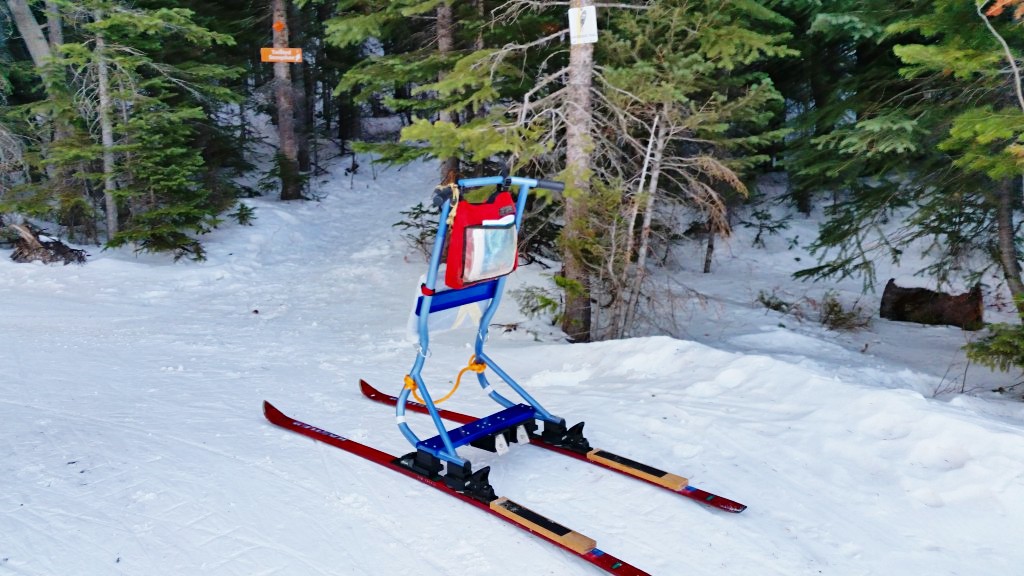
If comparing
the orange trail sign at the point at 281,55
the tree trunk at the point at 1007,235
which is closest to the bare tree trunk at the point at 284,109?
the orange trail sign at the point at 281,55

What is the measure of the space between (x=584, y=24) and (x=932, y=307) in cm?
816

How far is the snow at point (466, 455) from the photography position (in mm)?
3207

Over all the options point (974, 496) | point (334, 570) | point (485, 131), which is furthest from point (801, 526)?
point (485, 131)

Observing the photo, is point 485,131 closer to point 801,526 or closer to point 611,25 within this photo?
point 611,25

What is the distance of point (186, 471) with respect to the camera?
3.96 m

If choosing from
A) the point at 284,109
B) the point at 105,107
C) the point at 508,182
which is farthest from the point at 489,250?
the point at 284,109

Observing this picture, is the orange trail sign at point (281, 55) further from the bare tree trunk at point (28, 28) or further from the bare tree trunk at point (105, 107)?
the bare tree trunk at point (28, 28)

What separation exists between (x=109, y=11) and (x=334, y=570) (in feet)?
39.1

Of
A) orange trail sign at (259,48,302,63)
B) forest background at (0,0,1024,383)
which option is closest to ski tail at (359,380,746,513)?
forest background at (0,0,1024,383)

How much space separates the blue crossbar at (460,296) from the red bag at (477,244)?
25 cm

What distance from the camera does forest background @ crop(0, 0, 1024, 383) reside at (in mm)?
6629

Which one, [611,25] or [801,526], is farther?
[611,25]

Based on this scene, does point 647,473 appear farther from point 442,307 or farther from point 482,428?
point 442,307

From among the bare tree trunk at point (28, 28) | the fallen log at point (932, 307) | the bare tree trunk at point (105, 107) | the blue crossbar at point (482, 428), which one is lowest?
the fallen log at point (932, 307)
